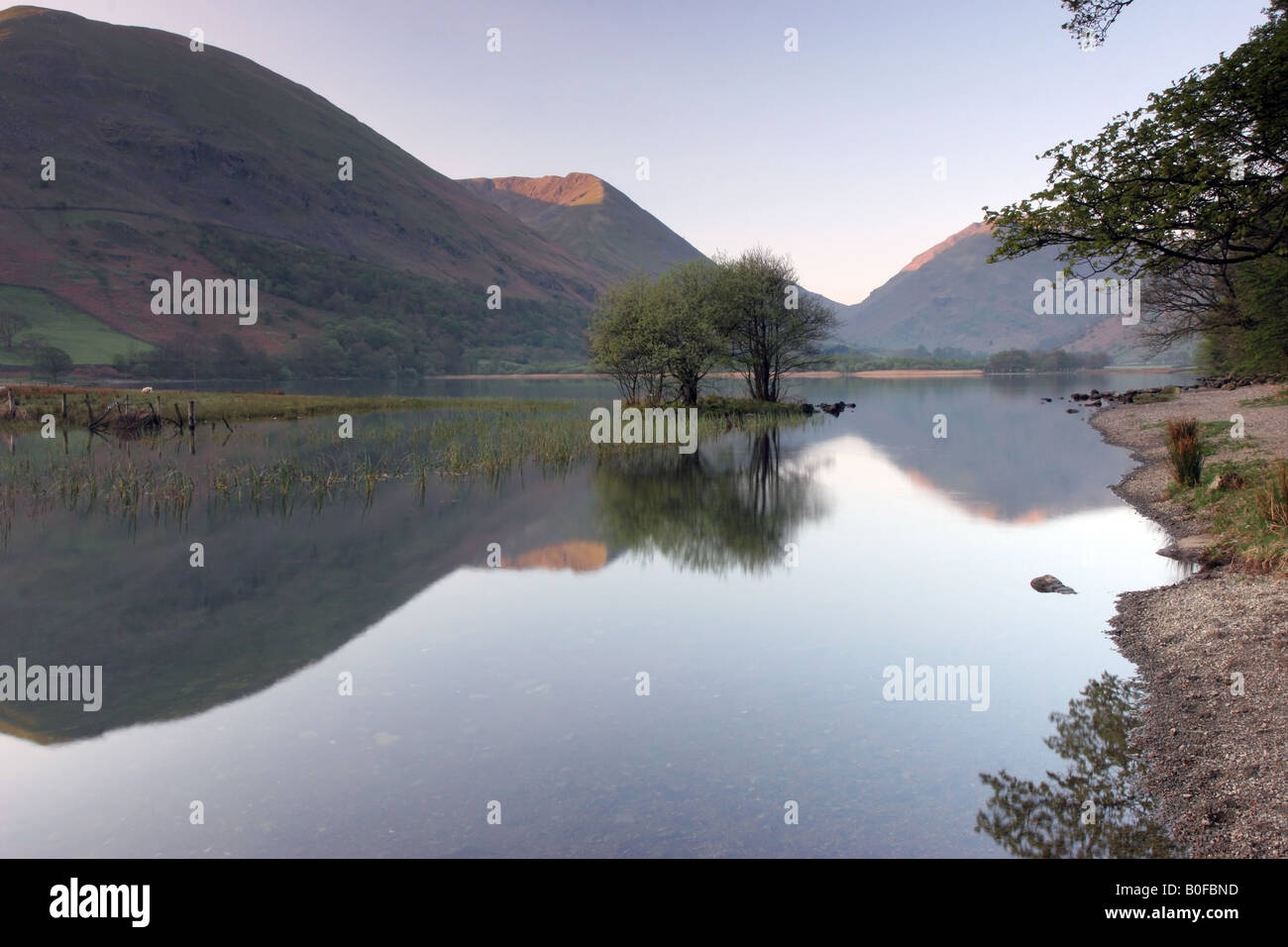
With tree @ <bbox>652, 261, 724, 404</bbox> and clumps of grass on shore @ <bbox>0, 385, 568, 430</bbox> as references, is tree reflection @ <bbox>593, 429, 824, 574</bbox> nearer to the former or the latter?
tree @ <bbox>652, 261, 724, 404</bbox>

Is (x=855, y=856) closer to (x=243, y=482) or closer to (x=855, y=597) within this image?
(x=855, y=597)

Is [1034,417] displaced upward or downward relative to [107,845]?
upward

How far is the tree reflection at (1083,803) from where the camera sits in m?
7.65

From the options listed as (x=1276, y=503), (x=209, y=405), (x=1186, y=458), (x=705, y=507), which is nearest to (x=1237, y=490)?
(x=1186, y=458)

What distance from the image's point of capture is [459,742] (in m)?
10.8

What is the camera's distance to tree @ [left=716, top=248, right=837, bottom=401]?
229 ft

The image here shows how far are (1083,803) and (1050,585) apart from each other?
34.1 feet

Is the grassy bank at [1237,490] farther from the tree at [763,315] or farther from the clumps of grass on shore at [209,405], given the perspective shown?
the clumps of grass on shore at [209,405]

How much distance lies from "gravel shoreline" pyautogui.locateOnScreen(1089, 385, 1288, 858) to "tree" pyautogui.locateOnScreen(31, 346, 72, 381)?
14426 cm

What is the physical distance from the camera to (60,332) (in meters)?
160

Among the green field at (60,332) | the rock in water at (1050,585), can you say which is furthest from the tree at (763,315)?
the green field at (60,332)

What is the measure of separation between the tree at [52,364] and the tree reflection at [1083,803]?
5692 inches

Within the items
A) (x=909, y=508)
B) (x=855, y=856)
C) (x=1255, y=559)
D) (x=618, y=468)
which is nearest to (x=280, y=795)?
(x=855, y=856)

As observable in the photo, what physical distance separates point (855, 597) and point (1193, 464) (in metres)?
15.4
